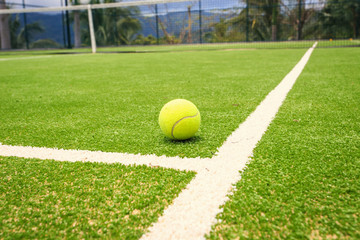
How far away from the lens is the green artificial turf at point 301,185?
→ 4.30ft

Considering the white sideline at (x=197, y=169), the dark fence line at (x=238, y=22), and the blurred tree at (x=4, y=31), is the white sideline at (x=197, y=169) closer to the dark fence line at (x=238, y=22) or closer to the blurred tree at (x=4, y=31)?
the dark fence line at (x=238, y=22)

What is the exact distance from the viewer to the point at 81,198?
1613 mm

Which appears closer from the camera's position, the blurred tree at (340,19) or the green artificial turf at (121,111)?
the green artificial turf at (121,111)

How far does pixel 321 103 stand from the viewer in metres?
3.55

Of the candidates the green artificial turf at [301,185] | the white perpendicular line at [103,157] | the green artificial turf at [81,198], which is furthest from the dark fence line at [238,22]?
the green artificial turf at [81,198]

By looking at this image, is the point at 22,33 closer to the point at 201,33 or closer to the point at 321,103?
the point at 201,33

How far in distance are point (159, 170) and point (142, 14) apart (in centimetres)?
2765

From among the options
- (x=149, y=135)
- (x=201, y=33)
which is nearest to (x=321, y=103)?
(x=149, y=135)

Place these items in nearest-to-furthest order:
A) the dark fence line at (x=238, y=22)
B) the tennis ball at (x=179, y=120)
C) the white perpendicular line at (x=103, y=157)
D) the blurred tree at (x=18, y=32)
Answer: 1. the white perpendicular line at (x=103, y=157)
2. the tennis ball at (x=179, y=120)
3. the dark fence line at (x=238, y=22)
4. the blurred tree at (x=18, y=32)

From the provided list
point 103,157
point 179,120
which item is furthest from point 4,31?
point 179,120

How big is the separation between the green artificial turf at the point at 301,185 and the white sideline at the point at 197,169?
0.07 m

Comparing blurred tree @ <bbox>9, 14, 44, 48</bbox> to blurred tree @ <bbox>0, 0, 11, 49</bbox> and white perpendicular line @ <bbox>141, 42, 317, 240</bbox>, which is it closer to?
blurred tree @ <bbox>0, 0, 11, 49</bbox>

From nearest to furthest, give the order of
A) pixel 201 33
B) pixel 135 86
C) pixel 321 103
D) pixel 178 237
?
pixel 178 237
pixel 321 103
pixel 135 86
pixel 201 33

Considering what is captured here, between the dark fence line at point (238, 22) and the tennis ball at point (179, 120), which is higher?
the dark fence line at point (238, 22)
